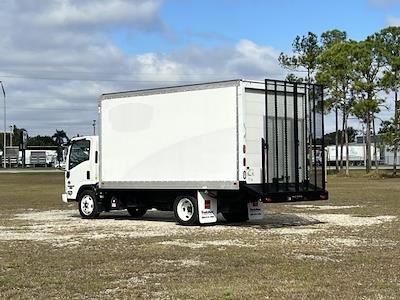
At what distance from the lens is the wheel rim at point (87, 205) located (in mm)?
21453

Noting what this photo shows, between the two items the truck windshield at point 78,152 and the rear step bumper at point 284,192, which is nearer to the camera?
the rear step bumper at point 284,192

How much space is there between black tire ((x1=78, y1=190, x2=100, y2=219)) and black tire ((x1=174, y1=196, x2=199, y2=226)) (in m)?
3.47

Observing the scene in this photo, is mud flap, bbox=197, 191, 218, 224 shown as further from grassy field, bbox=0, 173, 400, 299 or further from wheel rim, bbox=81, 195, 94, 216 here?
wheel rim, bbox=81, 195, 94, 216

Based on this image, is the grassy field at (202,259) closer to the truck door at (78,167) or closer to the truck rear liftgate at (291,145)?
the truck rear liftgate at (291,145)

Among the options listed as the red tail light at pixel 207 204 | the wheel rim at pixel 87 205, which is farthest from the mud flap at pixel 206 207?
the wheel rim at pixel 87 205

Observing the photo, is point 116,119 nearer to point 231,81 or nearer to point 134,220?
point 134,220

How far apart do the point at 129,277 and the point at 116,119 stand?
35.3ft

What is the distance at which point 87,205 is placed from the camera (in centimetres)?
2156

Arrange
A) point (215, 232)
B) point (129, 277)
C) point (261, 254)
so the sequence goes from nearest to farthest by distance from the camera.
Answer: point (129, 277)
point (261, 254)
point (215, 232)

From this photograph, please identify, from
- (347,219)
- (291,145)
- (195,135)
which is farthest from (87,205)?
(347,219)

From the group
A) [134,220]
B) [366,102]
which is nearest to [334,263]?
[134,220]

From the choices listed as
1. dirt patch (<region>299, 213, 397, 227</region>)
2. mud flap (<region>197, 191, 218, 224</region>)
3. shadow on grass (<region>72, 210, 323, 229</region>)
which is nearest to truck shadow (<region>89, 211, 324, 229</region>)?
shadow on grass (<region>72, 210, 323, 229</region>)

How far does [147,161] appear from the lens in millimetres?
19406

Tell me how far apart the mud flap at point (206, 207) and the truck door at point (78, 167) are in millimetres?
4619
